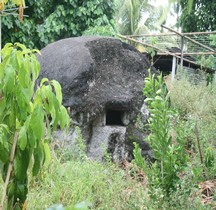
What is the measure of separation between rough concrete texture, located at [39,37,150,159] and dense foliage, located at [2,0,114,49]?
17.2 feet

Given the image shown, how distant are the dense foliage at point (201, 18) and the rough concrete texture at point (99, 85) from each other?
7.93m

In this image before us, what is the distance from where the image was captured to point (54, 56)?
238 inches

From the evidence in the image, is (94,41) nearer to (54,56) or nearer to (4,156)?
(54,56)

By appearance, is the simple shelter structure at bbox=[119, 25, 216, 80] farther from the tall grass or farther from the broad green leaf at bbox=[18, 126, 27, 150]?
the broad green leaf at bbox=[18, 126, 27, 150]

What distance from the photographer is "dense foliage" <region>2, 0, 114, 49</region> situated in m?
11.3

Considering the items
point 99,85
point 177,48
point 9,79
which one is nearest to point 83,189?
point 9,79

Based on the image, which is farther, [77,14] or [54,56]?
[77,14]

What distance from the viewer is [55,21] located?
11586 millimetres

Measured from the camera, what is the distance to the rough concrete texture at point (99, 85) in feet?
18.2

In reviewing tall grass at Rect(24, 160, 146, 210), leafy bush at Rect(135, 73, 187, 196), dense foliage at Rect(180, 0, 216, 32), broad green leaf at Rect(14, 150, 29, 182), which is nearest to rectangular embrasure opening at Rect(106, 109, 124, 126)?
tall grass at Rect(24, 160, 146, 210)

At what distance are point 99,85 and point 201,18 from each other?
9744 mm

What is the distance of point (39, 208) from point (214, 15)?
12.0m

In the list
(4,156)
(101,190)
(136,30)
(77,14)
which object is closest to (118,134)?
(101,190)

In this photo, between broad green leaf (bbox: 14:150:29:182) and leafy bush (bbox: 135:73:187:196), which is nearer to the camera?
broad green leaf (bbox: 14:150:29:182)
